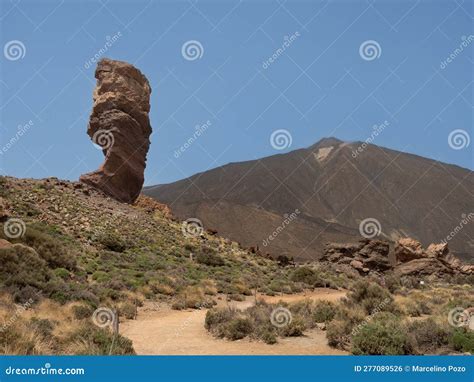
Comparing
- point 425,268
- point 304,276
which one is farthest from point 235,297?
point 425,268

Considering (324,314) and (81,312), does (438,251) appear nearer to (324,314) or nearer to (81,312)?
(324,314)

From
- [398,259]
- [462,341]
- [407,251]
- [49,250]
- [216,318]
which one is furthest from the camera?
[398,259]

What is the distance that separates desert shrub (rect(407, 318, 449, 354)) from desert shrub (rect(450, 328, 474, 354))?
213 millimetres

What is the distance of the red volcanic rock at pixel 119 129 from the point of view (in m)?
45.5

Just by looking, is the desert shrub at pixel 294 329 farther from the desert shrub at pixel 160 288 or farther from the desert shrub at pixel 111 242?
the desert shrub at pixel 111 242

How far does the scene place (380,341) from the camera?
10.8 metres

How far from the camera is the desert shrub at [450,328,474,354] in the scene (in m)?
11.1

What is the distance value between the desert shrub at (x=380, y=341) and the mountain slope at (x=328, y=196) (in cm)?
→ 8032

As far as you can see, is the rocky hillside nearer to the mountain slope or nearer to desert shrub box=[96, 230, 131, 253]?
desert shrub box=[96, 230, 131, 253]

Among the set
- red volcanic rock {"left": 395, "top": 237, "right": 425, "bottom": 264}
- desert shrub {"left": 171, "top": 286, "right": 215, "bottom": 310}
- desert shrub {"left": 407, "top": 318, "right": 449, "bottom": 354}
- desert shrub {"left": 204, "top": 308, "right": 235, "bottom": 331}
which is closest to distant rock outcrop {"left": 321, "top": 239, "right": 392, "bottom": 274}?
red volcanic rock {"left": 395, "top": 237, "right": 425, "bottom": 264}

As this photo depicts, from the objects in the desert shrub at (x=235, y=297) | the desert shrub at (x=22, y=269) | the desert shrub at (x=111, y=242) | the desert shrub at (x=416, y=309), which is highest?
the desert shrub at (x=111, y=242)

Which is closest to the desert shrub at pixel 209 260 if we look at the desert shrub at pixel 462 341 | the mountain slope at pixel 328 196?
the desert shrub at pixel 462 341

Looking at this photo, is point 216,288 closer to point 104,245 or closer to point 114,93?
point 104,245

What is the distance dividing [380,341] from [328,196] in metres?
133
